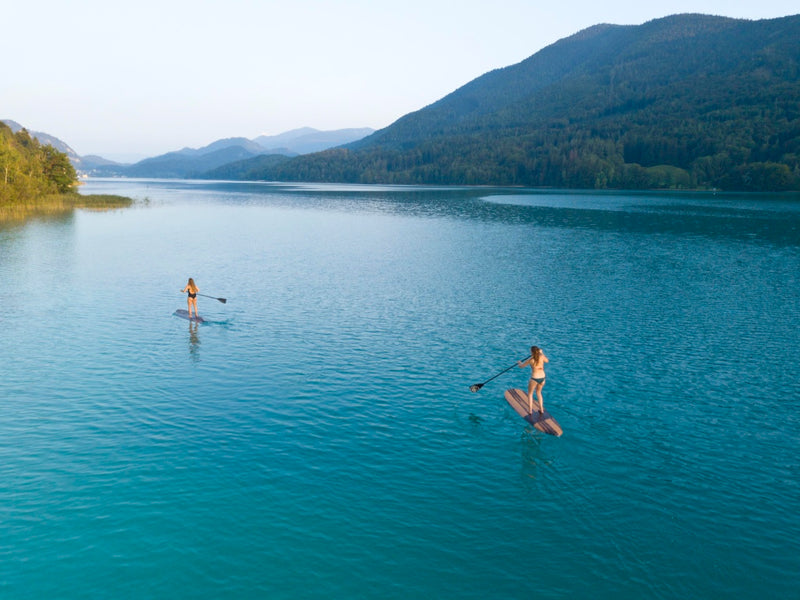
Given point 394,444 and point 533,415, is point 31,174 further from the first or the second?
point 533,415

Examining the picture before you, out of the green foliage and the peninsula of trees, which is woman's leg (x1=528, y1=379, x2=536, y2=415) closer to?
the peninsula of trees

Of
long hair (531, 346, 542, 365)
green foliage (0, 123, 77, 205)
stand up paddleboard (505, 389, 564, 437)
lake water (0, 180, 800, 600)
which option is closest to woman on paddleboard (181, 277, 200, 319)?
lake water (0, 180, 800, 600)

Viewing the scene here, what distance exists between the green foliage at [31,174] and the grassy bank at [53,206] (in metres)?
1.61

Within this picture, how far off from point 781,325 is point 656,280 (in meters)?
20.3

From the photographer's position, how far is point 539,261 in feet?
254

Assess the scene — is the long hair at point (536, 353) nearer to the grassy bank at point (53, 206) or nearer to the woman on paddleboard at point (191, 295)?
the woman on paddleboard at point (191, 295)

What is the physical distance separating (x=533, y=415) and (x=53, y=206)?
524 feet

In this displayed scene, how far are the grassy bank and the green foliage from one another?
1614mm

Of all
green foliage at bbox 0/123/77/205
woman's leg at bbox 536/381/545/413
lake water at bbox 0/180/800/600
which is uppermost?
green foliage at bbox 0/123/77/205

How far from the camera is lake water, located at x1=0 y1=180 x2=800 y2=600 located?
53.5 feet

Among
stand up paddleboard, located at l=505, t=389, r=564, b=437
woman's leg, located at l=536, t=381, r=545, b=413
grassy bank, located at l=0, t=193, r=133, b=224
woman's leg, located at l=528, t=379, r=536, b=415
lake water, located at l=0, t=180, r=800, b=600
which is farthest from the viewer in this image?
grassy bank, located at l=0, t=193, r=133, b=224

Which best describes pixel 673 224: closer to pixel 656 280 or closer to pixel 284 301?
pixel 656 280

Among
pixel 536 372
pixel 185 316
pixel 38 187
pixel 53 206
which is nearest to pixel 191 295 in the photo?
pixel 185 316

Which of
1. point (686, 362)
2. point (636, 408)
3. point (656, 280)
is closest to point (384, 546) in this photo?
point (636, 408)
